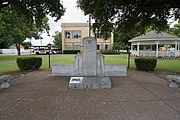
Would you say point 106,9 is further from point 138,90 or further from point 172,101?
point 172,101

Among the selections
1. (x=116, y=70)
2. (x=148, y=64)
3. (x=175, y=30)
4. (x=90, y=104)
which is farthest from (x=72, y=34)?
(x=90, y=104)

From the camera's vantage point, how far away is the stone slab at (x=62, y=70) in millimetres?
11438

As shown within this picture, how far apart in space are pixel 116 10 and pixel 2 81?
33.5 ft

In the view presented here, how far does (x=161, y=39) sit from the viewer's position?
3059 centimetres

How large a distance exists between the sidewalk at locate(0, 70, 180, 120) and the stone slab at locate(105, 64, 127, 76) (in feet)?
12.9

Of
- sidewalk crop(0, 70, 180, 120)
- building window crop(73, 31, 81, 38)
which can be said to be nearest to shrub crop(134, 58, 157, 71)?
sidewalk crop(0, 70, 180, 120)

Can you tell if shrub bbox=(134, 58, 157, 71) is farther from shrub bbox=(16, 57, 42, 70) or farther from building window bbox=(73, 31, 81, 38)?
building window bbox=(73, 31, 81, 38)

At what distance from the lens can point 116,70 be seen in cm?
1164

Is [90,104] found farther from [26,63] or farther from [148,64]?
[26,63]

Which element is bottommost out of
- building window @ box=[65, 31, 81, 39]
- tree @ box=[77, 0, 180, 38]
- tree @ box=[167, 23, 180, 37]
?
tree @ box=[77, 0, 180, 38]

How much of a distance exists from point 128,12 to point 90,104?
10975 mm

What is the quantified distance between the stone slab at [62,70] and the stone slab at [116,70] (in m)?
2.28

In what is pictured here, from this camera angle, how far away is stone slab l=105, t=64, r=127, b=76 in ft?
37.9

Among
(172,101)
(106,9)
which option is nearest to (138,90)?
(172,101)
